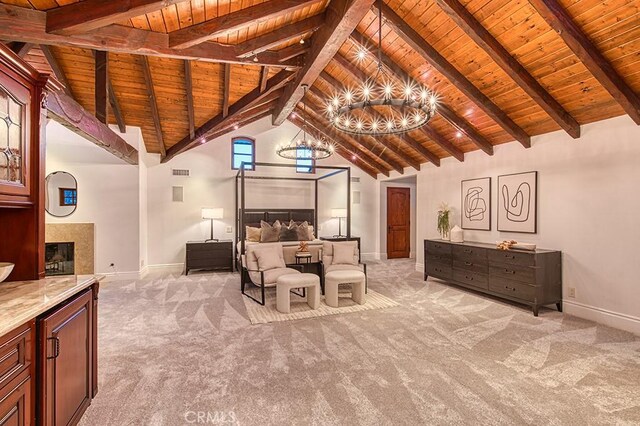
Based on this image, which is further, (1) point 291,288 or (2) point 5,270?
(1) point 291,288

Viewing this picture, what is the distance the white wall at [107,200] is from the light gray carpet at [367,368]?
2.10 meters

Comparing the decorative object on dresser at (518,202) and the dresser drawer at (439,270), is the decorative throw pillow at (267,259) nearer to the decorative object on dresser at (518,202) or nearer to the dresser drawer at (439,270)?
the dresser drawer at (439,270)

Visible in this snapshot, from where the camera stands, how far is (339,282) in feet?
15.4

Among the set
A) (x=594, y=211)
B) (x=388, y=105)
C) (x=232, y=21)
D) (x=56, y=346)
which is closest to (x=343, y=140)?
(x=232, y=21)

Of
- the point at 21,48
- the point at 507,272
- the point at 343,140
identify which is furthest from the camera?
the point at 343,140

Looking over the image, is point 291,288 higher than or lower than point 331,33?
lower

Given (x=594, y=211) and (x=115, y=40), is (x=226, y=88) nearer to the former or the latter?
(x=115, y=40)

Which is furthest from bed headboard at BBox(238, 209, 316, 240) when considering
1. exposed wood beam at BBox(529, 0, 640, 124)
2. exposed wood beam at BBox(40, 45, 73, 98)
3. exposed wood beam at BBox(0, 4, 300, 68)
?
exposed wood beam at BBox(529, 0, 640, 124)

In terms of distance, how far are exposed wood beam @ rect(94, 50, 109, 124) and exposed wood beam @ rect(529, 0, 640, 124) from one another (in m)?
5.12

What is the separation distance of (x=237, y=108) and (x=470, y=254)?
513 cm

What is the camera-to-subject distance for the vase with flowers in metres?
6.53

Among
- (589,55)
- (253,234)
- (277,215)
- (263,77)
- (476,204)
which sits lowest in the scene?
(253,234)

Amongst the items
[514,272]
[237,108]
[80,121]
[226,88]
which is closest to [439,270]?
[514,272]

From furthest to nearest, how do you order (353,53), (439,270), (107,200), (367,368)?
(107,200), (439,270), (353,53), (367,368)
